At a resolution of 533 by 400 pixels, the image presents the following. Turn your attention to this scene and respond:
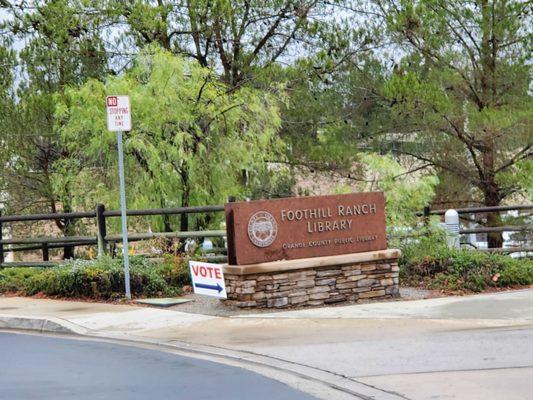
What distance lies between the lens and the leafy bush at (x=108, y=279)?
13188 mm

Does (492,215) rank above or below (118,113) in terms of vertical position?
below

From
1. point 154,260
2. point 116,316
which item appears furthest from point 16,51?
point 116,316

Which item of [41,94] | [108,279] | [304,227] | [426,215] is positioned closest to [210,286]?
[304,227]

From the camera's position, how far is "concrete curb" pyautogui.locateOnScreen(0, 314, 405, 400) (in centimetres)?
743

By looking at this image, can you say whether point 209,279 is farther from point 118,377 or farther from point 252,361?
point 118,377

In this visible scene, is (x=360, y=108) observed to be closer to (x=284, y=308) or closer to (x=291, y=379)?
(x=284, y=308)

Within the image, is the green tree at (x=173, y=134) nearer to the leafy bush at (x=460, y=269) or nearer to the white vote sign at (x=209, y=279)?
the white vote sign at (x=209, y=279)

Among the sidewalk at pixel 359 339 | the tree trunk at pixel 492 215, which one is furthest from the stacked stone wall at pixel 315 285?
the tree trunk at pixel 492 215

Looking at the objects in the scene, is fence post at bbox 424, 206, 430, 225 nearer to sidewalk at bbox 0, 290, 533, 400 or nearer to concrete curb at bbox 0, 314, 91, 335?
sidewalk at bbox 0, 290, 533, 400

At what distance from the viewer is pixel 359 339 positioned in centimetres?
959

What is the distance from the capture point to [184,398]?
7266 mm

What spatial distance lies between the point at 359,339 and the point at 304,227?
9.85ft

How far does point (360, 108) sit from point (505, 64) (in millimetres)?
4098

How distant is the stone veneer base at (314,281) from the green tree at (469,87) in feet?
29.4
